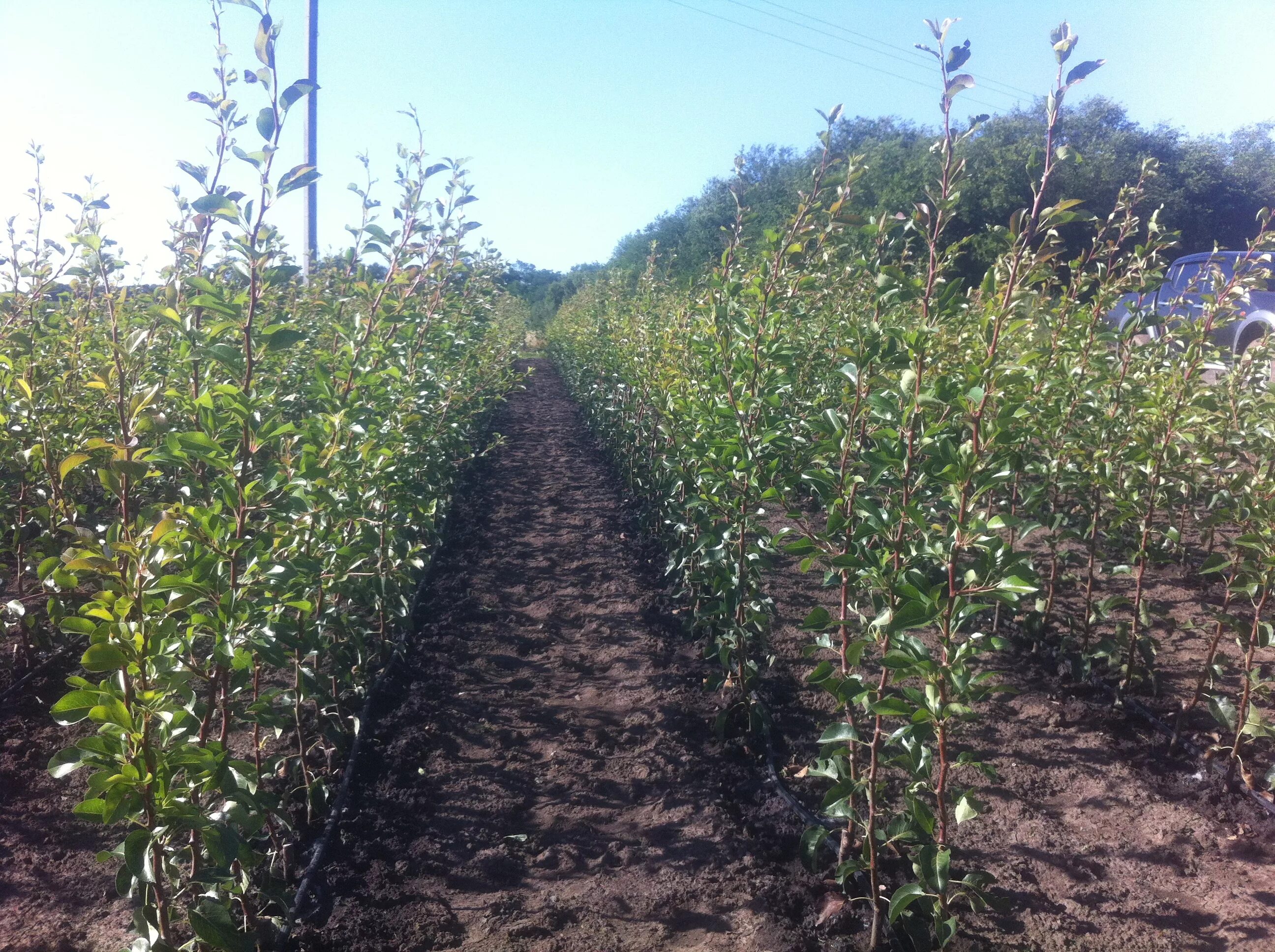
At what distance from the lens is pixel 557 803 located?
3.09 meters

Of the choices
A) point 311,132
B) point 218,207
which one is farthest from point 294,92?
point 311,132

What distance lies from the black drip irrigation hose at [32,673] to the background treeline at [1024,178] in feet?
40.6

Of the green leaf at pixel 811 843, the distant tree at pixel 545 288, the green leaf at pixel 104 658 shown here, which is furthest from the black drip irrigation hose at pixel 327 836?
the distant tree at pixel 545 288

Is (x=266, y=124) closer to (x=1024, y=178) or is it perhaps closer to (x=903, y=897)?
(x=903, y=897)

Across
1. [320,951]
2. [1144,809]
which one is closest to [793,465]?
[1144,809]

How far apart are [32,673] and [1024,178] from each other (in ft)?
59.1

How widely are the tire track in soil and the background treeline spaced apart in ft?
36.9

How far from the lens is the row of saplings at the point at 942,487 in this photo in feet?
6.79

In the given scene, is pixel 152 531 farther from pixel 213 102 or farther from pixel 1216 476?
pixel 1216 476

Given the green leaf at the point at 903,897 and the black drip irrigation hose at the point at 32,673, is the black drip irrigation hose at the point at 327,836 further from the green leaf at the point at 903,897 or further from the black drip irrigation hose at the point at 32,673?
the green leaf at the point at 903,897

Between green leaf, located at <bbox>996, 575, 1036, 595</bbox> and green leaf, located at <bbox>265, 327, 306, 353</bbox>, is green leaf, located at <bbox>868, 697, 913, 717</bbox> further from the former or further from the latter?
green leaf, located at <bbox>265, 327, 306, 353</bbox>

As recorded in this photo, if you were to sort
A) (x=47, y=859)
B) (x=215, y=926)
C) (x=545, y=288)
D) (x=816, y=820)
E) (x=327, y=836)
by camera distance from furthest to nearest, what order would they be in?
(x=545, y=288) < (x=816, y=820) < (x=327, y=836) < (x=47, y=859) < (x=215, y=926)

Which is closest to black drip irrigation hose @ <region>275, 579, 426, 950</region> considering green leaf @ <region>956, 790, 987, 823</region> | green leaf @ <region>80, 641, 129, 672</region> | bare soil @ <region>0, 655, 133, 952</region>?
bare soil @ <region>0, 655, 133, 952</region>

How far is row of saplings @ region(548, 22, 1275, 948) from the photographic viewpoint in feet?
6.79
